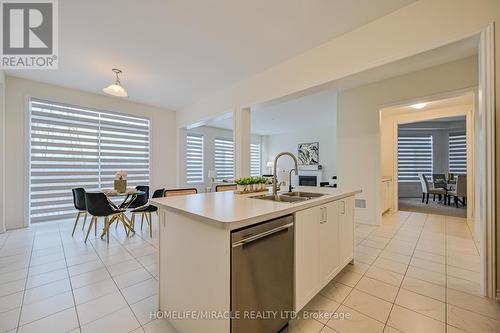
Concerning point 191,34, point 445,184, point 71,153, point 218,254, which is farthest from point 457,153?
point 71,153

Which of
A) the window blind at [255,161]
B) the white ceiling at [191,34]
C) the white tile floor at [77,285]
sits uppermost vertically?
the white ceiling at [191,34]

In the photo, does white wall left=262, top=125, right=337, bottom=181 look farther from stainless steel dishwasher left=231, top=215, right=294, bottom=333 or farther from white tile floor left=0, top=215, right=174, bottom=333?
stainless steel dishwasher left=231, top=215, right=294, bottom=333

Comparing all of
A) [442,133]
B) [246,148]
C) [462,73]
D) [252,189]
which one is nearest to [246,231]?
[252,189]

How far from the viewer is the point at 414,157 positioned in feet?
24.4

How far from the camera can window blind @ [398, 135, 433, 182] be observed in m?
7.36

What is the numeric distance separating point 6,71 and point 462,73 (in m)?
7.34

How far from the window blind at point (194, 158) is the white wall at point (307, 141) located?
3306mm

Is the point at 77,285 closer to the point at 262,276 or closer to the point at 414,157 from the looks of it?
the point at 262,276

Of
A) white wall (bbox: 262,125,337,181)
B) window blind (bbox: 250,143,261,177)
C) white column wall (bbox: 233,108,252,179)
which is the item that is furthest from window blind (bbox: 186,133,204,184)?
white column wall (bbox: 233,108,252,179)

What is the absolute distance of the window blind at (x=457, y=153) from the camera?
270 inches

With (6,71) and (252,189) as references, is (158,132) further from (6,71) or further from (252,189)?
(252,189)

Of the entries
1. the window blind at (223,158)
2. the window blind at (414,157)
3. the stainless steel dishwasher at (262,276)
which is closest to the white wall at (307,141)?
the window blind at (223,158)

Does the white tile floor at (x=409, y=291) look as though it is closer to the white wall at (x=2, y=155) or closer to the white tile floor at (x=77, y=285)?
the white tile floor at (x=77, y=285)

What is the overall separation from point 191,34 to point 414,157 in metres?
8.48
